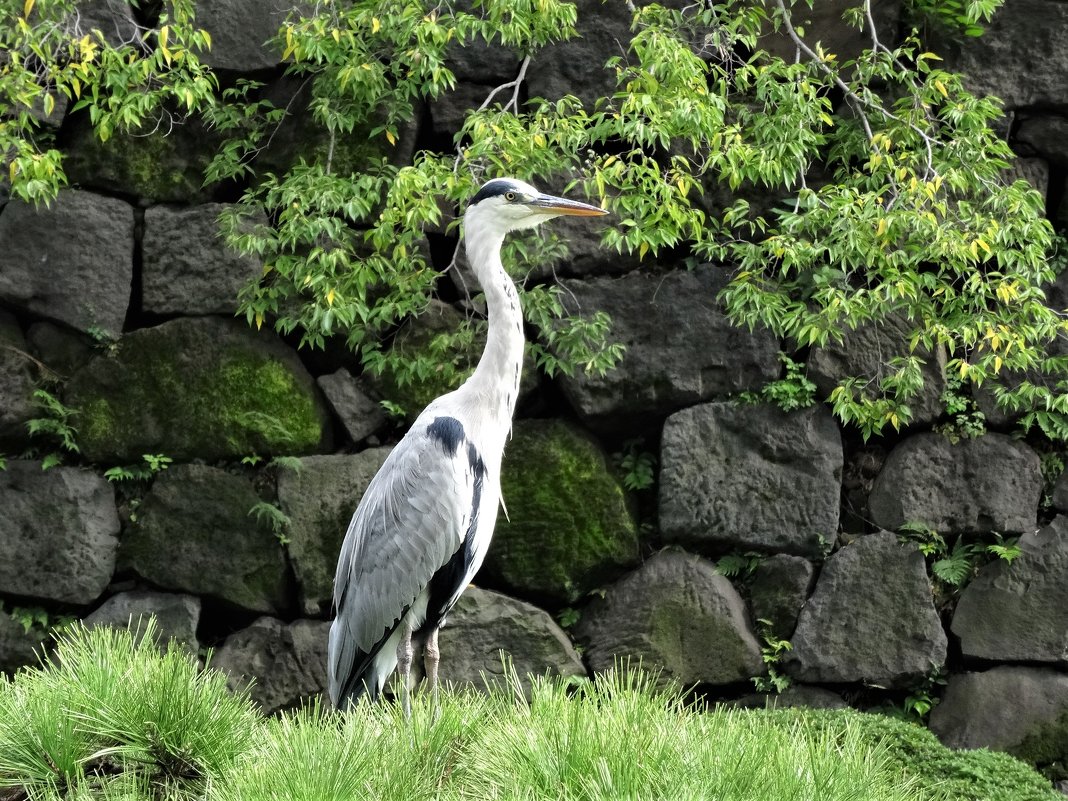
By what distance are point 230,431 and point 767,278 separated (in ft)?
8.08

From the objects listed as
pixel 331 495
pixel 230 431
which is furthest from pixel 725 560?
pixel 230 431

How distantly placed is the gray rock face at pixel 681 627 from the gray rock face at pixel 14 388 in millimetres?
2643

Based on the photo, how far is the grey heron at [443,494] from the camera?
→ 391 cm

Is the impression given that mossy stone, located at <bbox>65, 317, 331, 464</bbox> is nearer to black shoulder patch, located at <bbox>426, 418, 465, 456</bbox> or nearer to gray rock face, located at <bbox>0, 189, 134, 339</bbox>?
gray rock face, located at <bbox>0, 189, 134, 339</bbox>

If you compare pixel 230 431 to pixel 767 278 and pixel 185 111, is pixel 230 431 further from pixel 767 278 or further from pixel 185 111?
pixel 767 278

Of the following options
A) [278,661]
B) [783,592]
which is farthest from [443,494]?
[783,592]

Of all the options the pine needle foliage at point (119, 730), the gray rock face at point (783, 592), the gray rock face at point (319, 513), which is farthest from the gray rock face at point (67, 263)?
the gray rock face at point (783, 592)

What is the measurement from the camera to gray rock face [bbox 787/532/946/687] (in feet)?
16.5

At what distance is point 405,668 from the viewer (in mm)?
3686

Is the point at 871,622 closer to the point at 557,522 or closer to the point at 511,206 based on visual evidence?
the point at 557,522

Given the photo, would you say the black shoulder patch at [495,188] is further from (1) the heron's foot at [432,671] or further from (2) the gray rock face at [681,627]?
(2) the gray rock face at [681,627]

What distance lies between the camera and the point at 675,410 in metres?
5.33

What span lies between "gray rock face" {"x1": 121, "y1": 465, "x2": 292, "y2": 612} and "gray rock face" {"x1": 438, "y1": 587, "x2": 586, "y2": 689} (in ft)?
2.57

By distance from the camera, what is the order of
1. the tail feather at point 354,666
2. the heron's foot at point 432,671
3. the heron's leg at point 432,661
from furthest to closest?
the tail feather at point 354,666 → the heron's leg at point 432,661 → the heron's foot at point 432,671
